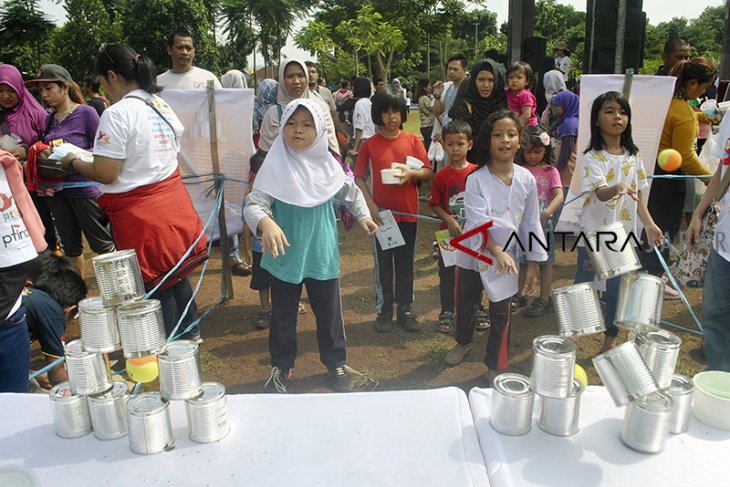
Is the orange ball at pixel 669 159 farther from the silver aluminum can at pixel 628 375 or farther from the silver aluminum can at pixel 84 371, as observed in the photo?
the silver aluminum can at pixel 84 371

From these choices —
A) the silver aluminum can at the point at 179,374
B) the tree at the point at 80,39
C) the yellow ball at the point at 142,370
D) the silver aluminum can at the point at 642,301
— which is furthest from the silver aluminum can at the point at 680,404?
the tree at the point at 80,39

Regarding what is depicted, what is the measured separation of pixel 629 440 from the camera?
52.7 inches

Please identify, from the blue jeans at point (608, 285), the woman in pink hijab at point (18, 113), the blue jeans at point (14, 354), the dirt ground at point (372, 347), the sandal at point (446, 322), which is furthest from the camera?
the woman in pink hijab at point (18, 113)

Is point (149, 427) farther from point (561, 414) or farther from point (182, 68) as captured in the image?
point (182, 68)

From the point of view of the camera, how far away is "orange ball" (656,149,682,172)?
348cm

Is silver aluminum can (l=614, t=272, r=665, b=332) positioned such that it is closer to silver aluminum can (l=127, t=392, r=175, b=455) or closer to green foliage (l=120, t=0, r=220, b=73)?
silver aluminum can (l=127, t=392, r=175, b=455)

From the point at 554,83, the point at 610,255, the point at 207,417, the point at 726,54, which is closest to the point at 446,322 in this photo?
the point at 610,255

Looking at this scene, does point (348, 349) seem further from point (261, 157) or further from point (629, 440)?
point (629, 440)

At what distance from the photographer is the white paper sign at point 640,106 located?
350cm

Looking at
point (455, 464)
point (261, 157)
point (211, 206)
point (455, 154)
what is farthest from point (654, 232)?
point (211, 206)

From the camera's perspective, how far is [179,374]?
141 centimetres

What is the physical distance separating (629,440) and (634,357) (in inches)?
9.4

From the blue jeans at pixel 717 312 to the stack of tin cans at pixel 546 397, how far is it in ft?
4.43

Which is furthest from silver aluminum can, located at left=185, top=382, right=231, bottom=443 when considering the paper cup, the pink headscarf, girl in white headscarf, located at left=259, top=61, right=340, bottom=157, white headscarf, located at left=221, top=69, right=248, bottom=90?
white headscarf, located at left=221, top=69, right=248, bottom=90
